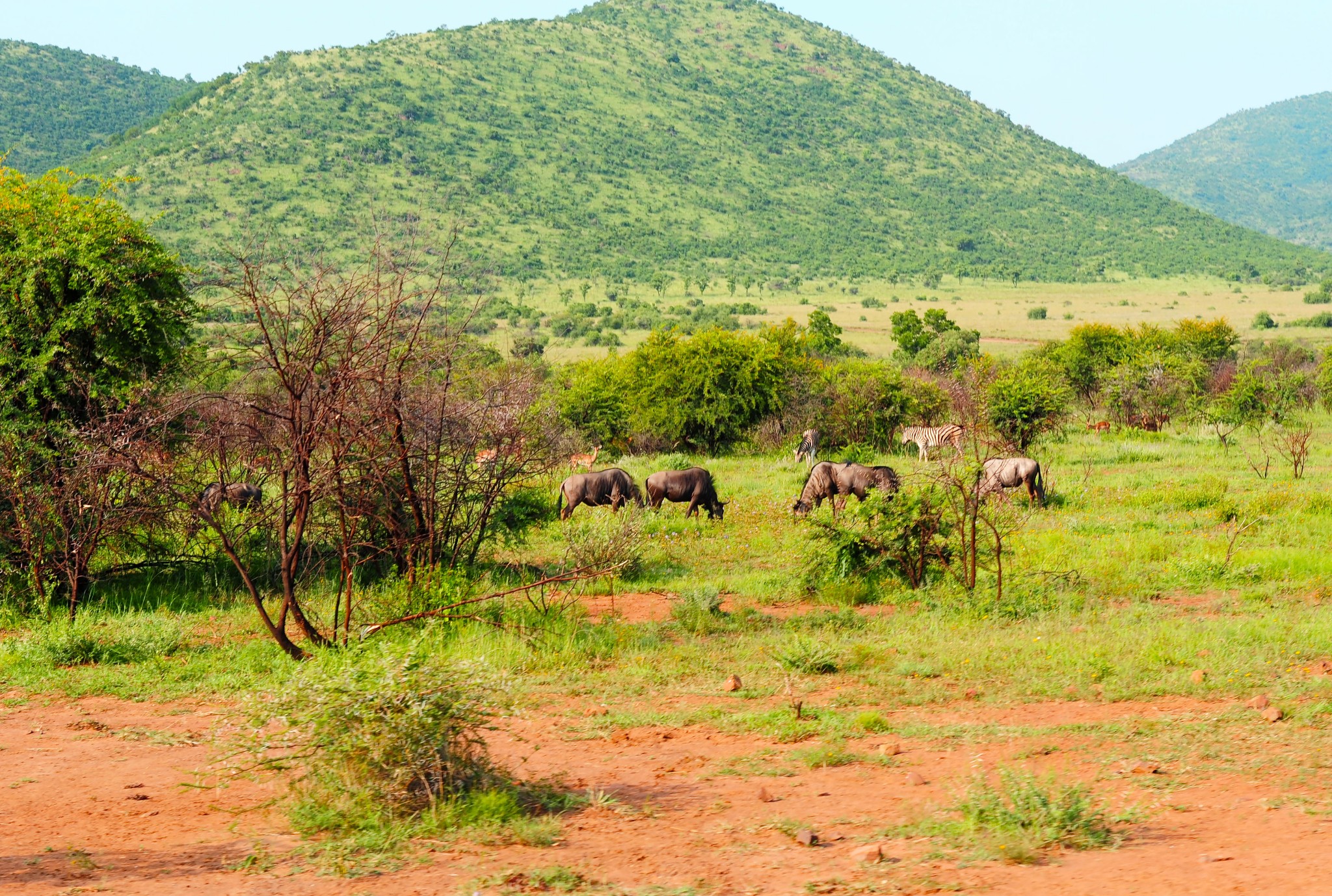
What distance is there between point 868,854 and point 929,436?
22.3 m

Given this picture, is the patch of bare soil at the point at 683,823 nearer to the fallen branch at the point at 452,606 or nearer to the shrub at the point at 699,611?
the fallen branch at the point at 452,606

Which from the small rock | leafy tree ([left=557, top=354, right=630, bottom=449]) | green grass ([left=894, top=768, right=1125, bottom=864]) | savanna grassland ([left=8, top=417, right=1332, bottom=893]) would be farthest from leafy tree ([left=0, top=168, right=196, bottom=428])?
leafy tree ([left=557, top=354, right=630, bottom=449])

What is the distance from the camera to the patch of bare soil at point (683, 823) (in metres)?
5.15

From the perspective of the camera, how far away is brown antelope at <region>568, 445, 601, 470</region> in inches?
945

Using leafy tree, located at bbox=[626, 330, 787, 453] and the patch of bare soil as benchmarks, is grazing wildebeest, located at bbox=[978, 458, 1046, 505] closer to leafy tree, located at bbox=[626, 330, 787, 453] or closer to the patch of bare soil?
leafy tree, located at bbox=[626, 330, 787, 453]

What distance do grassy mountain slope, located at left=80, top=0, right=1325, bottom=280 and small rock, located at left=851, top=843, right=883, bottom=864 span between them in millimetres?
67553

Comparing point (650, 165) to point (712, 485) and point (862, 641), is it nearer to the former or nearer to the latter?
point (712, 485)

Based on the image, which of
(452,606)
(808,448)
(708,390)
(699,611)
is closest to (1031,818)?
(452,606)

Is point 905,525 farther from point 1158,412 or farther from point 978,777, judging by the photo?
point 1158,412

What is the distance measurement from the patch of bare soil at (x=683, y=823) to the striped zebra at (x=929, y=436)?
1791 centimetres

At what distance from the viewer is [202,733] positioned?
798 centimetres

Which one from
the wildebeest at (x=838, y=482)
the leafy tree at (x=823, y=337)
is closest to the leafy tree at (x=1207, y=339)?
the leafy tree at (x=823, y=337)

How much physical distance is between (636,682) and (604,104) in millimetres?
115213

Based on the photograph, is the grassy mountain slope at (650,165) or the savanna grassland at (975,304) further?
the grassy mountain slope at (650,165)
